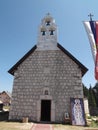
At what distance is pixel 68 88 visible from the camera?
1380 centimetres

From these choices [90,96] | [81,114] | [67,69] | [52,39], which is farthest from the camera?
[90,96]

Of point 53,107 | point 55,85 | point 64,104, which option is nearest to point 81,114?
point 64,104

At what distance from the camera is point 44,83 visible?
1423cm

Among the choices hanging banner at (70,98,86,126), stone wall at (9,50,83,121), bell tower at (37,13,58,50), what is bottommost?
hanging banner at (70,98,86,126)

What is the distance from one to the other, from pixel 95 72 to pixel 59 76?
525 cm

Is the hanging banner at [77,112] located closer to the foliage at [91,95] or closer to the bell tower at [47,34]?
the bell tower at [47,34]

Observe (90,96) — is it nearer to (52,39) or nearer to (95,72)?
(52,39)

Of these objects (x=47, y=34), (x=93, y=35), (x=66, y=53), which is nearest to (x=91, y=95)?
(x=66, y=53)

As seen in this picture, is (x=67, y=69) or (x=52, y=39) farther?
(x=52, y=39)

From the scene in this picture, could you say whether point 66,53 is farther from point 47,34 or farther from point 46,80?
point 46,80

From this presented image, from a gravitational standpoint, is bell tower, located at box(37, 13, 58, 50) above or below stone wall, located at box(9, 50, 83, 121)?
above

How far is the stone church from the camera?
13.5 m

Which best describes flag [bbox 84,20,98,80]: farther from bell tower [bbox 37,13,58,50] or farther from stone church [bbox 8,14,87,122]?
bell tower [bbox 37,13,58,50]

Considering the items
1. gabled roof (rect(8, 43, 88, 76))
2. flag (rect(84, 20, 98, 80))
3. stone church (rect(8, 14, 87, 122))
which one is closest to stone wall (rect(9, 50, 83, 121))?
stone church (rect(8, 14, 87, 122))
